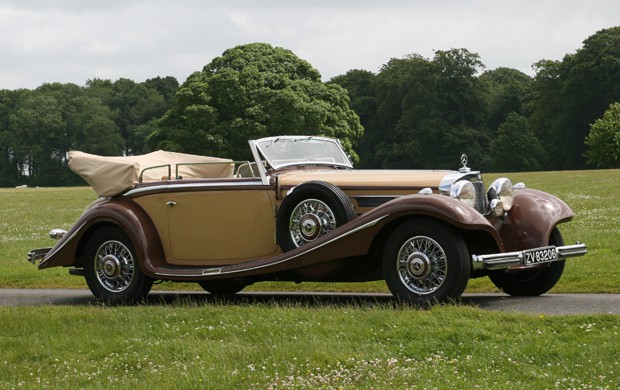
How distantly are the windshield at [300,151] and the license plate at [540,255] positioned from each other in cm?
310

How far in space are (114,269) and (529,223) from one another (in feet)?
16.5

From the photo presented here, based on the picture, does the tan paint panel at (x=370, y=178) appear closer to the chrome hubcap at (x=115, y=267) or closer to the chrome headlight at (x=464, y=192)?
the chrome headlight at (x=464, y=192)

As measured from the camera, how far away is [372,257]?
10.5 metres

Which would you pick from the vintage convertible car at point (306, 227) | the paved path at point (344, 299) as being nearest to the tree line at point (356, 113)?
the paved path at point (344, 299)

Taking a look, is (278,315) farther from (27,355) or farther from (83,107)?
(83,107)

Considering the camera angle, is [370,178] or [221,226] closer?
[370,178]

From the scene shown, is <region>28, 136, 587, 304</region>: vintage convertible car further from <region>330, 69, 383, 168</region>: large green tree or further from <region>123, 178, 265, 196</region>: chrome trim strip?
<region>330, 69, 383, 168</region>: large green tree

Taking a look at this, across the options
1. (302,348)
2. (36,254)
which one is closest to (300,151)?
(36,254)

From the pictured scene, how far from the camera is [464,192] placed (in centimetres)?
1019

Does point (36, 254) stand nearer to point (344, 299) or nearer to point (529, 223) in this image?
point (344, 299)

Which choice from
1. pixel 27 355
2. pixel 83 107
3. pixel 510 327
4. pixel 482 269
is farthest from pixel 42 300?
pixel 83 107

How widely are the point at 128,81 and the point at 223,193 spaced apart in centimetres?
12225

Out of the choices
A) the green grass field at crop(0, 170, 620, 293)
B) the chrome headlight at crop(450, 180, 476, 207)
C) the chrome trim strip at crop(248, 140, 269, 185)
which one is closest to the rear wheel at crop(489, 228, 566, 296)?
the green grass field at crop(0, 170, 620, 293)

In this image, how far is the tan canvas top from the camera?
12.1 metres
